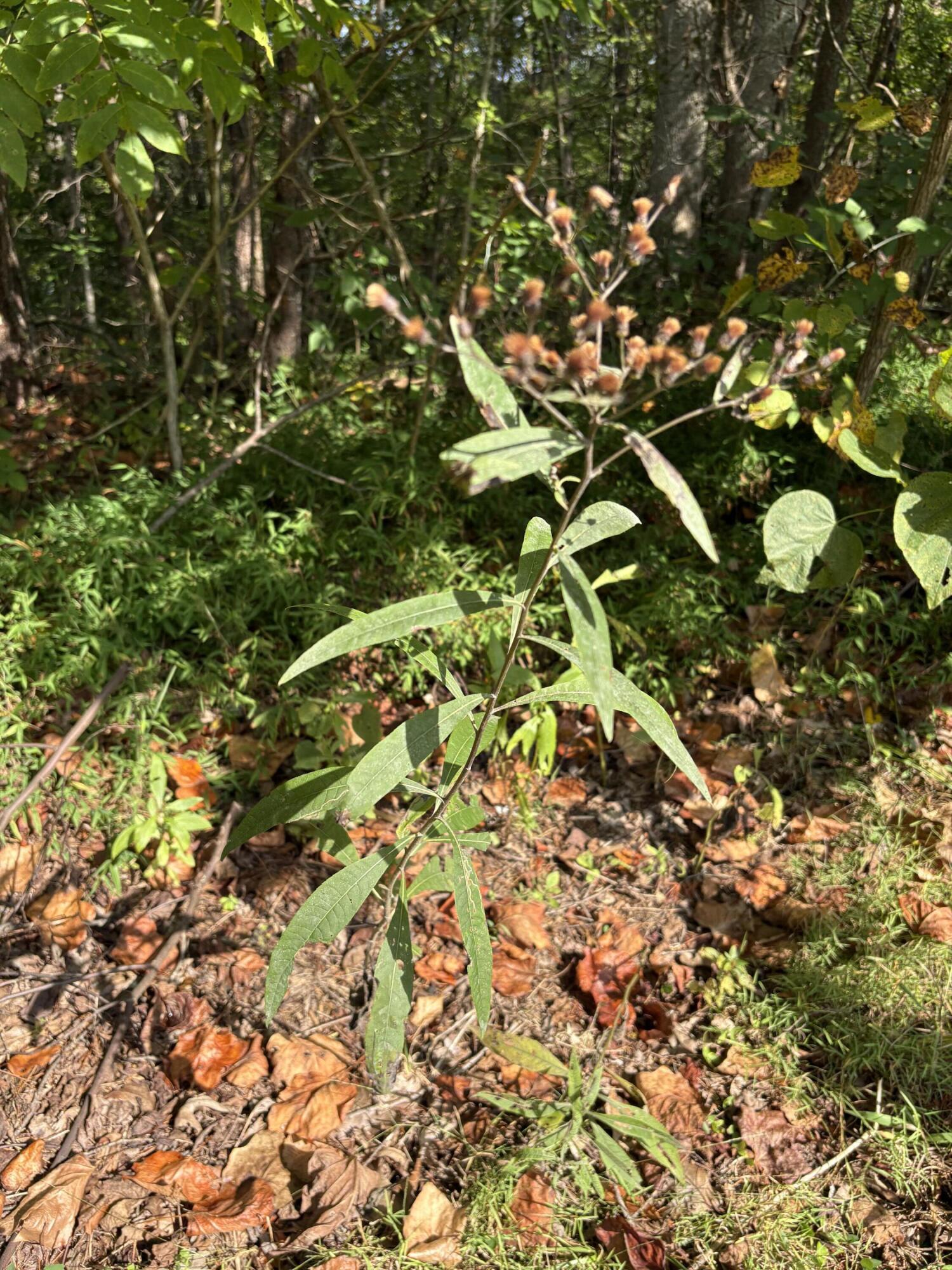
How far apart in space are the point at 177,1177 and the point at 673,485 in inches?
60.7

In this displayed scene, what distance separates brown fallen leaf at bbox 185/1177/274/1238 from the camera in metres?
1.50

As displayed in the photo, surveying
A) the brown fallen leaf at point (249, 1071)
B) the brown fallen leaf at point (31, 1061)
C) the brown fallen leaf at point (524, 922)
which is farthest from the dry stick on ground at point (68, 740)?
the brown fallen leaf at point (524, 922)

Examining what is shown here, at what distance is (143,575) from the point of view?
101 inches

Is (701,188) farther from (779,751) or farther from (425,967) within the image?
(425,967)

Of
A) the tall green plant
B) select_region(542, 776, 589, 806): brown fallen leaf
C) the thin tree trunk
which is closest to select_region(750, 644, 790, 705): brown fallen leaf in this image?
select_region(542, 776, 589, 806): brown fallen leaf

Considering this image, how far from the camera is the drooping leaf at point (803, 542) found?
2049mm

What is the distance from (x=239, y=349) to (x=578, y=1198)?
145 inches

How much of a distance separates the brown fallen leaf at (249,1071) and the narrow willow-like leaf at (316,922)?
19.6 inches

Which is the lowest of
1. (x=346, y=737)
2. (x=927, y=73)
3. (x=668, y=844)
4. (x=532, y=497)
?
(x=668, y=844)

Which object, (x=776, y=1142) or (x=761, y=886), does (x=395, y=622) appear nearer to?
(x=776, y=1142)

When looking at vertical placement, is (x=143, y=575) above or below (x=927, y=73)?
below

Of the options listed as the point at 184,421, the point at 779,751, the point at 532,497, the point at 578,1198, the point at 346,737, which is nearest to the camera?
the point at 578,1198

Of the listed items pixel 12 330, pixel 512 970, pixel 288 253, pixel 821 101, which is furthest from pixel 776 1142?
pixel 12 330

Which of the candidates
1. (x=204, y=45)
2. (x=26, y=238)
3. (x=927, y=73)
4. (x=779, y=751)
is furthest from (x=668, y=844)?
(x=26, y=238)
